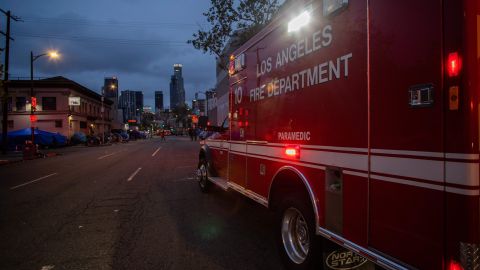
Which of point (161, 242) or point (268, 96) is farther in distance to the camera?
point (161, 242)

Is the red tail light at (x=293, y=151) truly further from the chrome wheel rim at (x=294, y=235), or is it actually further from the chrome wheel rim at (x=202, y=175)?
the chrome wheel rim at (x=202, y=175)

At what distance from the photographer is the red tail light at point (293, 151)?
4.30 metres

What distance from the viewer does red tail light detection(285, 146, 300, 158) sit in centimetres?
430

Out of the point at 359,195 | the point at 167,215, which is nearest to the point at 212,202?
the point at 167,215

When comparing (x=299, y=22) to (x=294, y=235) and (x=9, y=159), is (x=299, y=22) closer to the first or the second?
(x=294, y=235)

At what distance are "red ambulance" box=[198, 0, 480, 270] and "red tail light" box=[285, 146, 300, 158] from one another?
21mm

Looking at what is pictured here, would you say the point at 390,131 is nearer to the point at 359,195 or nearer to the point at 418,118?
the point at 418,118

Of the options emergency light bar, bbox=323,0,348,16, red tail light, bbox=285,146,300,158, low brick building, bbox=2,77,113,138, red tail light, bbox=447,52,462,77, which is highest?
low brick building, bbox=2,77,113,138

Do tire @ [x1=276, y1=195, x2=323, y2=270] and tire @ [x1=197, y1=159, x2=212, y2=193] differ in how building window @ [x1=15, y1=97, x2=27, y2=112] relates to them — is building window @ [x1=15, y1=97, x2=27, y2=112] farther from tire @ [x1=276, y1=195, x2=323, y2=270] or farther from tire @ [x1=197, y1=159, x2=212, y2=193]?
tire @ [x1=276, y1=195, x2=323, y2=270]

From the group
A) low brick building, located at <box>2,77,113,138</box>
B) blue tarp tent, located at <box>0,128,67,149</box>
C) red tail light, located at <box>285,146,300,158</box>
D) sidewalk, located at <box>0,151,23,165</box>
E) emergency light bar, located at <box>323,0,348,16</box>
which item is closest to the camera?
emergency light bar, located at <box>323,0,348,16</box>

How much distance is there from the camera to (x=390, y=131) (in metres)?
2.90

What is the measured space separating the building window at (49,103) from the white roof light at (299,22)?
59.6 m

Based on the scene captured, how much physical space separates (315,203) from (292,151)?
73 centimetres

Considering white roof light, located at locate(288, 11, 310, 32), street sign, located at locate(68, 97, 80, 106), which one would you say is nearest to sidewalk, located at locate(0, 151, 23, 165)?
white roof light, located at locate(288, 11, 310, 32)
